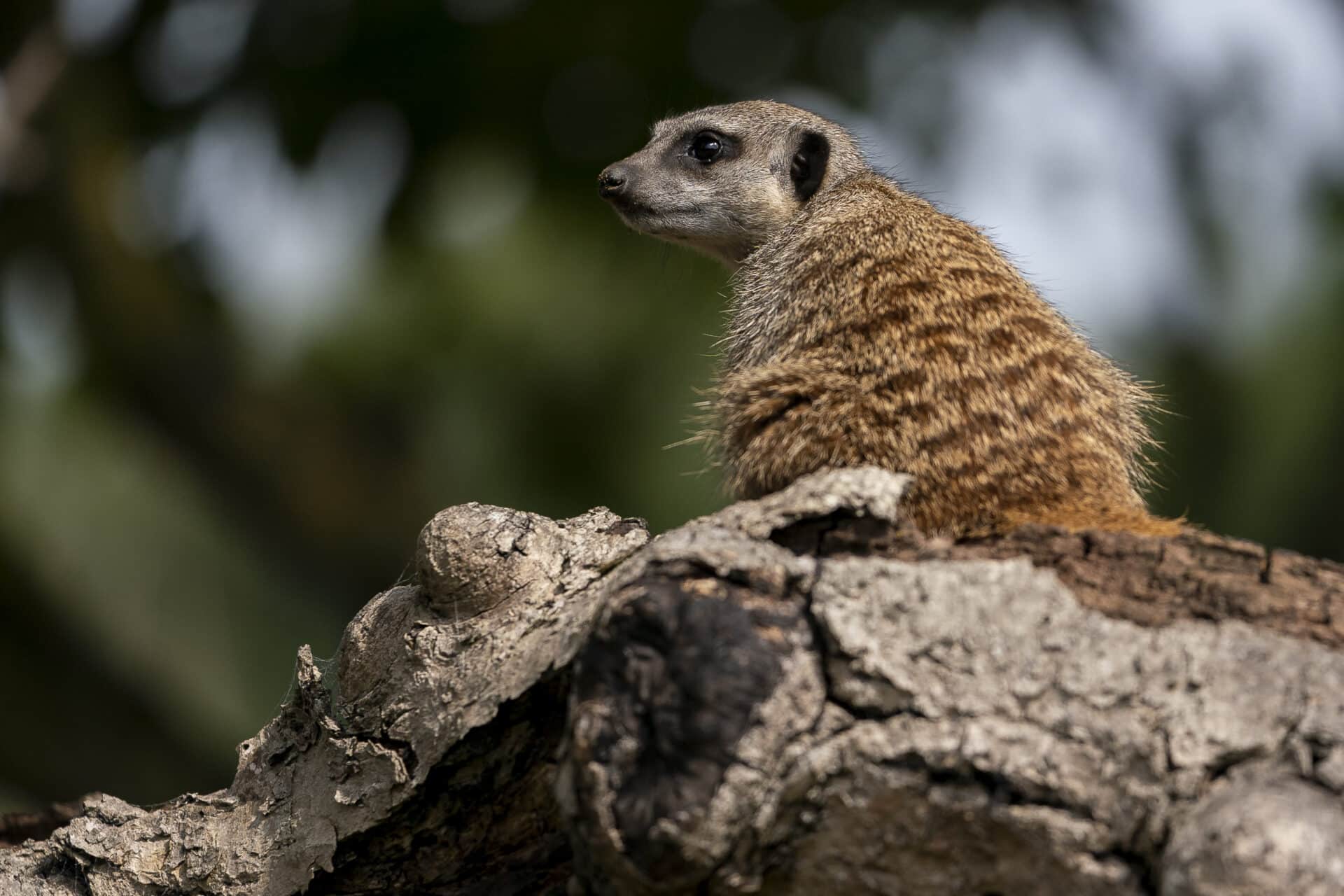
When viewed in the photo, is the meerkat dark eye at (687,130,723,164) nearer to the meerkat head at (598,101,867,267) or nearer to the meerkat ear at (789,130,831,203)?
the meerkat head at (598,101,867,267)

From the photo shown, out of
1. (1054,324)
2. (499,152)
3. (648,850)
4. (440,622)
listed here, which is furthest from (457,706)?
(499,152)

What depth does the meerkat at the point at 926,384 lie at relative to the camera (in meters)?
2.45

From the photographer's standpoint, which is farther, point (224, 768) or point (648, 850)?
point (224, 768)

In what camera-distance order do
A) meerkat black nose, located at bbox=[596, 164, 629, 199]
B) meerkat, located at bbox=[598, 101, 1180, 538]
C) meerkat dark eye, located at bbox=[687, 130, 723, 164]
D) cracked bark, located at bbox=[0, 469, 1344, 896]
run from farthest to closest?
meerkat dark eye, located at bbox=[687, 130, 723, 164] < meerkat black nose, located at bbox=[596, 164, 629, 199] < meerkat, located at bbox=[598, 101, 1180, 538] < cracked bark, located at bbox=[0, 469, 1344, 896]

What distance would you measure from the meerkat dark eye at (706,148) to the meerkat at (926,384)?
734 mm

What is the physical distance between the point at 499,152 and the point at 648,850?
24.9 feet

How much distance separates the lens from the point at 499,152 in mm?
8797

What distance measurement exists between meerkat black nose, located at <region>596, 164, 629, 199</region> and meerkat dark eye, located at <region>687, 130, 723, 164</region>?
260 millimetres

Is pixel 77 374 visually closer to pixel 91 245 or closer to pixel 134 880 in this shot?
pixel 91 245

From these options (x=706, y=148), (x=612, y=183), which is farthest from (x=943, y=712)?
(x=706, y=148)

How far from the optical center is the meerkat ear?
13.4ft

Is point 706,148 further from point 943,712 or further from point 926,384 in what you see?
point 943,712

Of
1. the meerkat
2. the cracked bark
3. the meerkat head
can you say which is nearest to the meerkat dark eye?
the meerkat head

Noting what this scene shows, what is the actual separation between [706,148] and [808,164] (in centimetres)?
32
